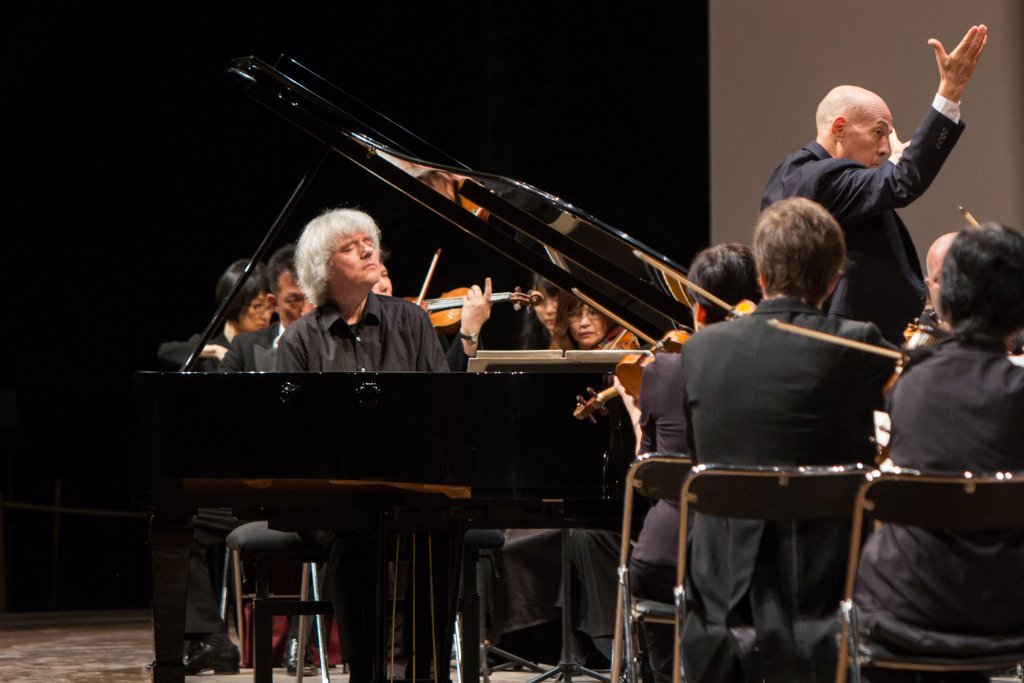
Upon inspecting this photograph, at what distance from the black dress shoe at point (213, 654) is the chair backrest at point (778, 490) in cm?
315

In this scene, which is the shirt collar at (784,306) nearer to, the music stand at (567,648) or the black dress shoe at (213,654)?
the music stand at (567,648)

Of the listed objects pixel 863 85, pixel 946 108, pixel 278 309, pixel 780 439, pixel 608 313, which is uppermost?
pixel 863 85

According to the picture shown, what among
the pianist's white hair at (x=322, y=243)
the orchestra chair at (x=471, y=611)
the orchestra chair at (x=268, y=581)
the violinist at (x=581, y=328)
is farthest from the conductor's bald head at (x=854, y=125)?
the orchestra chair at (x=268, y=581)

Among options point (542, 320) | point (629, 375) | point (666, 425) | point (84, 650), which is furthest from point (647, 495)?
point (84, 650)

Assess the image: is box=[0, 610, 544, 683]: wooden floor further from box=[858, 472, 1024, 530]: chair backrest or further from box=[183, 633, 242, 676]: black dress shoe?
box=[858, 472, 1024, 530]: chair backrest

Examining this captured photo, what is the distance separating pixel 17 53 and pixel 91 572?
2758 mm

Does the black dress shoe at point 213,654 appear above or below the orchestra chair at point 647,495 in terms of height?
below

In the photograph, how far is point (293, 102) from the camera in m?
3.49

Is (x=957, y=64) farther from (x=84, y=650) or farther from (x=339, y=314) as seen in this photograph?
(x=84, y=650)

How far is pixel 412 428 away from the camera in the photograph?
3.19 metres

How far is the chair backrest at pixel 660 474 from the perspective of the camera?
266cm

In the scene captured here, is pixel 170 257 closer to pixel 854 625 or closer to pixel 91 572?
pixel 91 572

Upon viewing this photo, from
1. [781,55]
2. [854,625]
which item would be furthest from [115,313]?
[854,625]

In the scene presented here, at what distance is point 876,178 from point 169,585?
2.00 m
